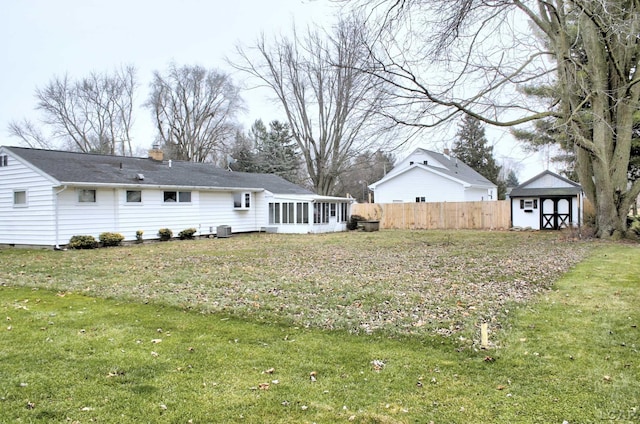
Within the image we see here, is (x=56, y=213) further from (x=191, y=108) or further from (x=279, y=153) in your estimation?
(x=191, y=108)

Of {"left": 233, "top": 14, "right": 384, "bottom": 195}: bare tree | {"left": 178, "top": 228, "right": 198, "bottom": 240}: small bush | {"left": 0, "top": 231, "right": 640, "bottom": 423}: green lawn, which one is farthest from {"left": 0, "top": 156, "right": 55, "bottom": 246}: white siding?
{"left": 233, "top": 14, "right": 384, "bottom": 195}: bare tree

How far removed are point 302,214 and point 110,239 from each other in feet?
32.1

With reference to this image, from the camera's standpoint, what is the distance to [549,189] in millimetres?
24453

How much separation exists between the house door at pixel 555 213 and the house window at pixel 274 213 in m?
15.2

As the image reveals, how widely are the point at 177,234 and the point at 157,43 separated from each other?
1103cm

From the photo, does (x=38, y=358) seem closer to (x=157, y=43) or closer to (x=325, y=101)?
(x=157, y=43)

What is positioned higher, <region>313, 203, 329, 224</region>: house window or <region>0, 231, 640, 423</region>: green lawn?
<region>313, 203, 329, 224</region>: house window

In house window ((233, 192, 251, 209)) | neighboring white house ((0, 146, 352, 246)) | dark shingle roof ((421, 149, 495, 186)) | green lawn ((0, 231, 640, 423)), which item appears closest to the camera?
green lawn ((0, 231, 640, 423))

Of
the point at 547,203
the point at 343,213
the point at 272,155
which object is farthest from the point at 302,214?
the point at 272,155

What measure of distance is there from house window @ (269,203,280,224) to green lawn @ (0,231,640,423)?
46.2ft

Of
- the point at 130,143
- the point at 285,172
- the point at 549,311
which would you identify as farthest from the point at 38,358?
the point at 130,143

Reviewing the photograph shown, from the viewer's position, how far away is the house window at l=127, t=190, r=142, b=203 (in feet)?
56.8

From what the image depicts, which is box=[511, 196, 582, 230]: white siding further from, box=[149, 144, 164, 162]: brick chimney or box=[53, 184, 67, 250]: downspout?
box=[53, 184, 67, 250]: downspout

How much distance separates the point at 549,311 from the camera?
6.04 meters
